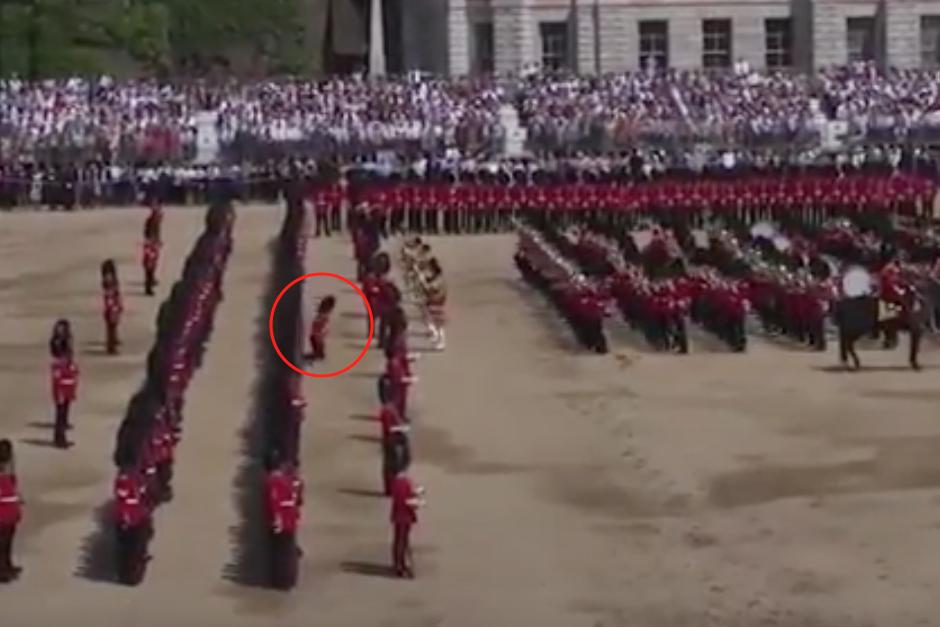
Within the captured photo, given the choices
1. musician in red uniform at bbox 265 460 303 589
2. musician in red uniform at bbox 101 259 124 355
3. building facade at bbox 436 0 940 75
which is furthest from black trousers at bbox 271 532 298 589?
building facade at bbox 436 0 940 75

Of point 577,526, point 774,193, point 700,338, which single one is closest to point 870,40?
point 774,193

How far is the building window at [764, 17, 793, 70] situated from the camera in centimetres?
7312

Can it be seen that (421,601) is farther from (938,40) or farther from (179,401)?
(938,40)

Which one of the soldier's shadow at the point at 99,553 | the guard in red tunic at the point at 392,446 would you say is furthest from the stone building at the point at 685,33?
the soldier's shadow at the point at 99,553

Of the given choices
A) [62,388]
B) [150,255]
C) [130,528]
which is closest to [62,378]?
[62,388]

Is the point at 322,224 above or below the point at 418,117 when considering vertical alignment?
below

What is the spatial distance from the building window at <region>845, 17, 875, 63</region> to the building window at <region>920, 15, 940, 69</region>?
1386 mm

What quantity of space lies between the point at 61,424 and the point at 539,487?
5.28 meters

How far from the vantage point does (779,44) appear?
73.3m

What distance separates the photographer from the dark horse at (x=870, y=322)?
30.2 meters

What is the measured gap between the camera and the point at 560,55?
73375mm

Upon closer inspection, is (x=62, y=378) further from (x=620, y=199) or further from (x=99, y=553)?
(x=620, y=199)

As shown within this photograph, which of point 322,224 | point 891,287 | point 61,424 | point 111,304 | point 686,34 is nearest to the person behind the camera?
point 61,424

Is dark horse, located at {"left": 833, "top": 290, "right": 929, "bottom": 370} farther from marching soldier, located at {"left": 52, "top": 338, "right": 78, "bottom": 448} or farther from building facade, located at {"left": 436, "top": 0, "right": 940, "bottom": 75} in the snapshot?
building facade, located at {"left": 436, "top": 0, "right": 940, "bottom": 75}
